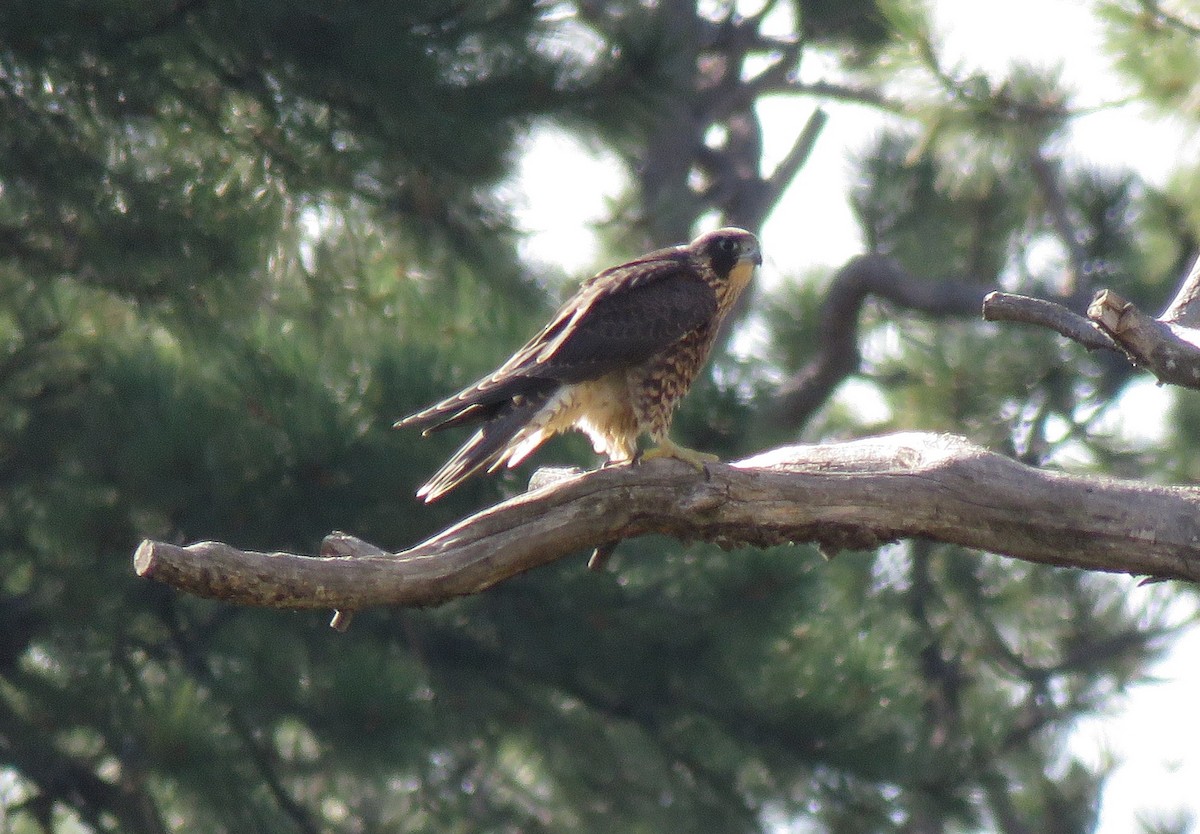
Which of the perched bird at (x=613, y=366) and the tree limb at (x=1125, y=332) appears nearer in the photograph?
the tree limb at (x=1125, y=332)

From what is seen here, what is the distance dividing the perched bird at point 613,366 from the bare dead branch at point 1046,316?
86cm

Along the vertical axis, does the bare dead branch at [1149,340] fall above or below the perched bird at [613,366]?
below

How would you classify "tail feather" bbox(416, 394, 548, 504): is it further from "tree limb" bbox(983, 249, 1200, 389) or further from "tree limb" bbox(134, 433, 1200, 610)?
"tree limb" bbox(983, 249, 1200, 389)

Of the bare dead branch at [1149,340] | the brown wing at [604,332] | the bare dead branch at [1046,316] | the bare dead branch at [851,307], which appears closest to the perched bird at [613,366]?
the brown wing at [604,332]

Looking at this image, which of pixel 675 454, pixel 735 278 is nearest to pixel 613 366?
pixel 675 454

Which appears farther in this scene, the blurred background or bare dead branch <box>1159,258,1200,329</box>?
the blurred background

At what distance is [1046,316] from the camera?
3010mm

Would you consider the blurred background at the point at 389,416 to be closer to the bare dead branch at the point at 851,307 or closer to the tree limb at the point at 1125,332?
the bare dead branch at the point at 851,307

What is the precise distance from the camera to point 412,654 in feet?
20.5

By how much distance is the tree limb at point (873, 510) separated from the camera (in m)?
3.17

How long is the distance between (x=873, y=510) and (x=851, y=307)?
4.43 metres

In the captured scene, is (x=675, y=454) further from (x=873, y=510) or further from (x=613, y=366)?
(x=873, y=510)

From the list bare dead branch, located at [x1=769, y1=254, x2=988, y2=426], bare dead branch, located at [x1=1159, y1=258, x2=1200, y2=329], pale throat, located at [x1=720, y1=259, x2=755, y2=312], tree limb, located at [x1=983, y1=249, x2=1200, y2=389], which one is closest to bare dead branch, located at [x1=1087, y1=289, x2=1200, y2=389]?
tree limb, located at [x1=983, y1=249, x2=1200, y2=389]

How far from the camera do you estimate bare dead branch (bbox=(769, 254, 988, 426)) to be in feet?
24.7
